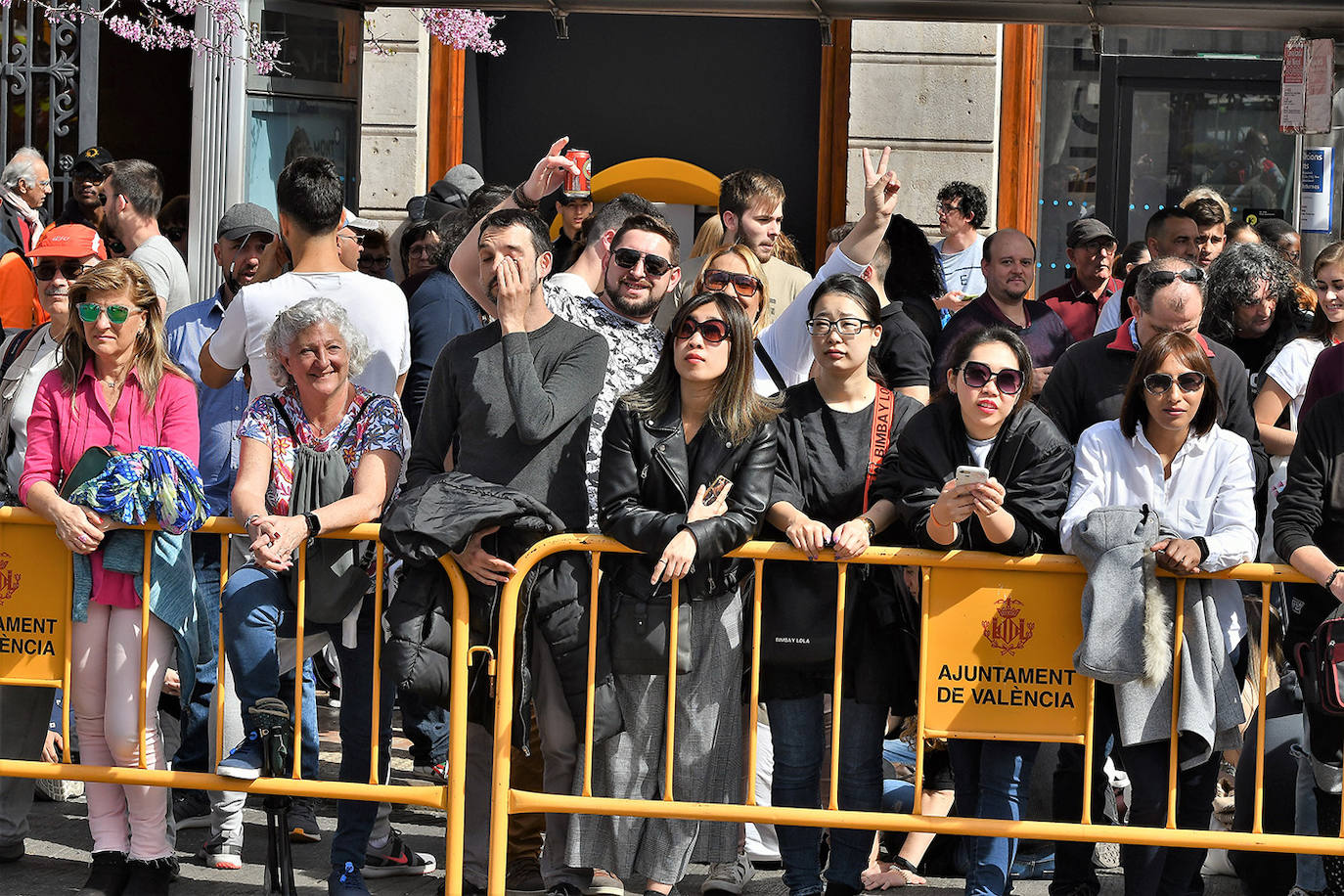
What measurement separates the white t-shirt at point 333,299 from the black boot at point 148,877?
1621 mm

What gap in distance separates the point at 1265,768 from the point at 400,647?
285cm

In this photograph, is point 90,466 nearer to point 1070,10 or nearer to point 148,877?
point 148,877

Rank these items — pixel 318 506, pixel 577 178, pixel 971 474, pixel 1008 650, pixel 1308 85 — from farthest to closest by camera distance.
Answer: pixel 1308 85, pixel 577 178, pixel 318 506, pixel 1008 650, pixel 971 474

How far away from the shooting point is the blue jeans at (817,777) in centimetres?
556

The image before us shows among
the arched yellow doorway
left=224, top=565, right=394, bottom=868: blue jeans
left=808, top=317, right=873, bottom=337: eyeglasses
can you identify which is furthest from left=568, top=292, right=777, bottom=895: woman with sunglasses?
the arched yellow doorway

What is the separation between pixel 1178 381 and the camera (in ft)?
17.8

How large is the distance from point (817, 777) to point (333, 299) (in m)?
2.33

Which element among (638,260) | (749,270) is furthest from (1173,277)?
(638,260)

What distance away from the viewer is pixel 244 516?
548 cm

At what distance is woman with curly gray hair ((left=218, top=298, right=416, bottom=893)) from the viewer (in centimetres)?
553

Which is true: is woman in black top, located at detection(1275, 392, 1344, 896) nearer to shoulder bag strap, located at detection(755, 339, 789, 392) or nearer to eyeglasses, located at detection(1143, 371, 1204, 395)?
eyeglasses, located at detection(1143, 371, 1204, 395)

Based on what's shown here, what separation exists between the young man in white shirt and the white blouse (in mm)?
2504

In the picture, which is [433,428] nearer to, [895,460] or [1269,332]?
[895,460]

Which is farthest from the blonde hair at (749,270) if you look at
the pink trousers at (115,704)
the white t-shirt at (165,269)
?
the white t-shirt at (165,269)
